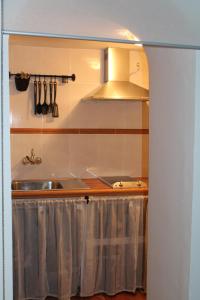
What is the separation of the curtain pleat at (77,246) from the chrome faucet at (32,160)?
0.63 metres

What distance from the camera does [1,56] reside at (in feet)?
2.87

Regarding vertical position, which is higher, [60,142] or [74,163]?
[60,142]

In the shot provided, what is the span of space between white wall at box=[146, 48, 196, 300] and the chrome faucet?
150 centimetres

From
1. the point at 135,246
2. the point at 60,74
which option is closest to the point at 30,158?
the point at 60,74

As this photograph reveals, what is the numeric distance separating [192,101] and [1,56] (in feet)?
→ 2.27

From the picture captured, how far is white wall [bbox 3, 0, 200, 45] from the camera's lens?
893 millimetres

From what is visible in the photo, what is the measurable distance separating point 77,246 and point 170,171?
4.20ft

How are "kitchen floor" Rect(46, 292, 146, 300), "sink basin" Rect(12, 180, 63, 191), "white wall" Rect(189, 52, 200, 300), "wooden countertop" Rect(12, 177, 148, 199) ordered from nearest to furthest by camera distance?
"white wall" Rect(189, 52, 200, 300), "wooden countertop" Rect(12, 177, 148, 199), "kitchen floor" Rect(46, 292, 146, 300), "sink basin" Rect(12, 180, 63, 191)

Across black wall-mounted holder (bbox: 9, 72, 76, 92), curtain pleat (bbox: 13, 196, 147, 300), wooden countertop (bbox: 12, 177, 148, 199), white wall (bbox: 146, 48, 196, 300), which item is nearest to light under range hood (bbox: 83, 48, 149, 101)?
black wall-mounted holder (bbox: 9, 72, 76, 92)

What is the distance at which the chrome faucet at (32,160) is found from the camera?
9.23 ft

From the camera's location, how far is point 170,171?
1.37 metres

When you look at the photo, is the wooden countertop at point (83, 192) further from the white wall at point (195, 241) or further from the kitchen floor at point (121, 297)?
the white wall at point (195, 241)

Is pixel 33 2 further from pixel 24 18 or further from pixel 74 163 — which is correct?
pixel 74 163

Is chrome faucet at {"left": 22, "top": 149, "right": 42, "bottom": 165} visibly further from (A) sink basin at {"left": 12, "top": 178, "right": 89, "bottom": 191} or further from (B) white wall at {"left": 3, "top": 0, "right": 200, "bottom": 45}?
(B) white wall at {"left": 3, "top": 0, "right": 200, "bottom": 45}
